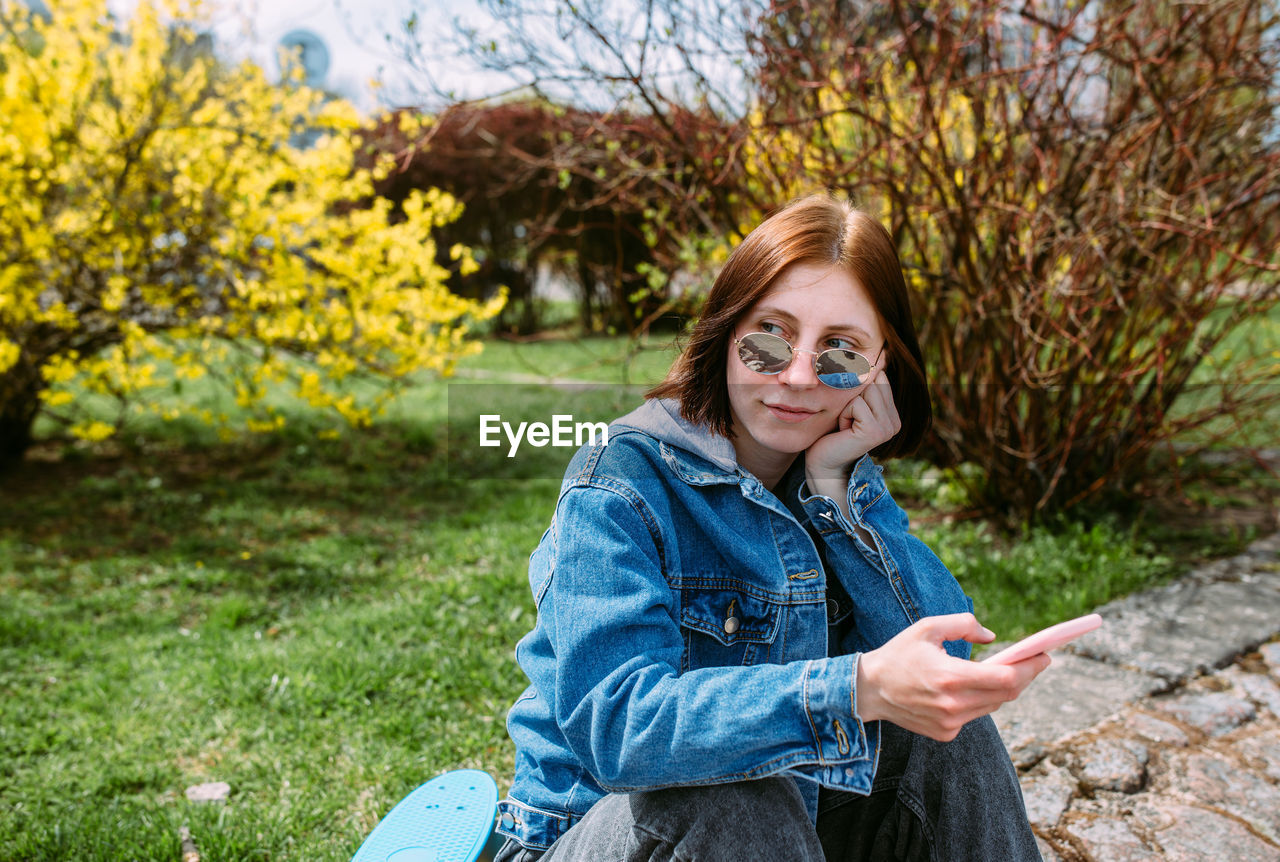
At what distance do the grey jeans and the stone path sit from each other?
2.10 ft

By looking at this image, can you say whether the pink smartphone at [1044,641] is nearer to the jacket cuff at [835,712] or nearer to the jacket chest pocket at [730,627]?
the jacket cuff at [835,712]

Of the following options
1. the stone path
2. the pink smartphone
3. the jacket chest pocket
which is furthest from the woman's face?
the stone path

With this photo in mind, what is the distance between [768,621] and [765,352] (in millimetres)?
396

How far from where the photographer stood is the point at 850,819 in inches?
56.8

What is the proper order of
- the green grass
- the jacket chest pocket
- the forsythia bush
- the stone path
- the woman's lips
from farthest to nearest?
the forsythia bush
the green grass
the stone path
the woman's lips
the jacket chest pocket

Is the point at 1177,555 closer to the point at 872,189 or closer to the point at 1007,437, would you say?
the point at 1007,437

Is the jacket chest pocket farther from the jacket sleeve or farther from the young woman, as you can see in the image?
the jacket sleeve

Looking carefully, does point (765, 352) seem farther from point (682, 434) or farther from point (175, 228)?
point (175, 228)

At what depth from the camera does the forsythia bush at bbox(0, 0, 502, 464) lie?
411cm

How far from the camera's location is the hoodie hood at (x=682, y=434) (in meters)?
1.31

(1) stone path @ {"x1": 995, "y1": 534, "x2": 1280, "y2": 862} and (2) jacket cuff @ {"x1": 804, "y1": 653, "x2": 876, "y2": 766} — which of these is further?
(1) stone path @ {"x1": 995, "y1": 534, "x2": 1280, "y2": 862}

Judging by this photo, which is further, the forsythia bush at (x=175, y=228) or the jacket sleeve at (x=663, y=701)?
the forsythia bush at (x=175, y=228)

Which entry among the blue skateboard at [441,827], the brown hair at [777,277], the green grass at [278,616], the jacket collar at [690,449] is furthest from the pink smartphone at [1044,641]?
the green grass at [278,616]

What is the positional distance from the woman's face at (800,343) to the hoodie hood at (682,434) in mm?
81
